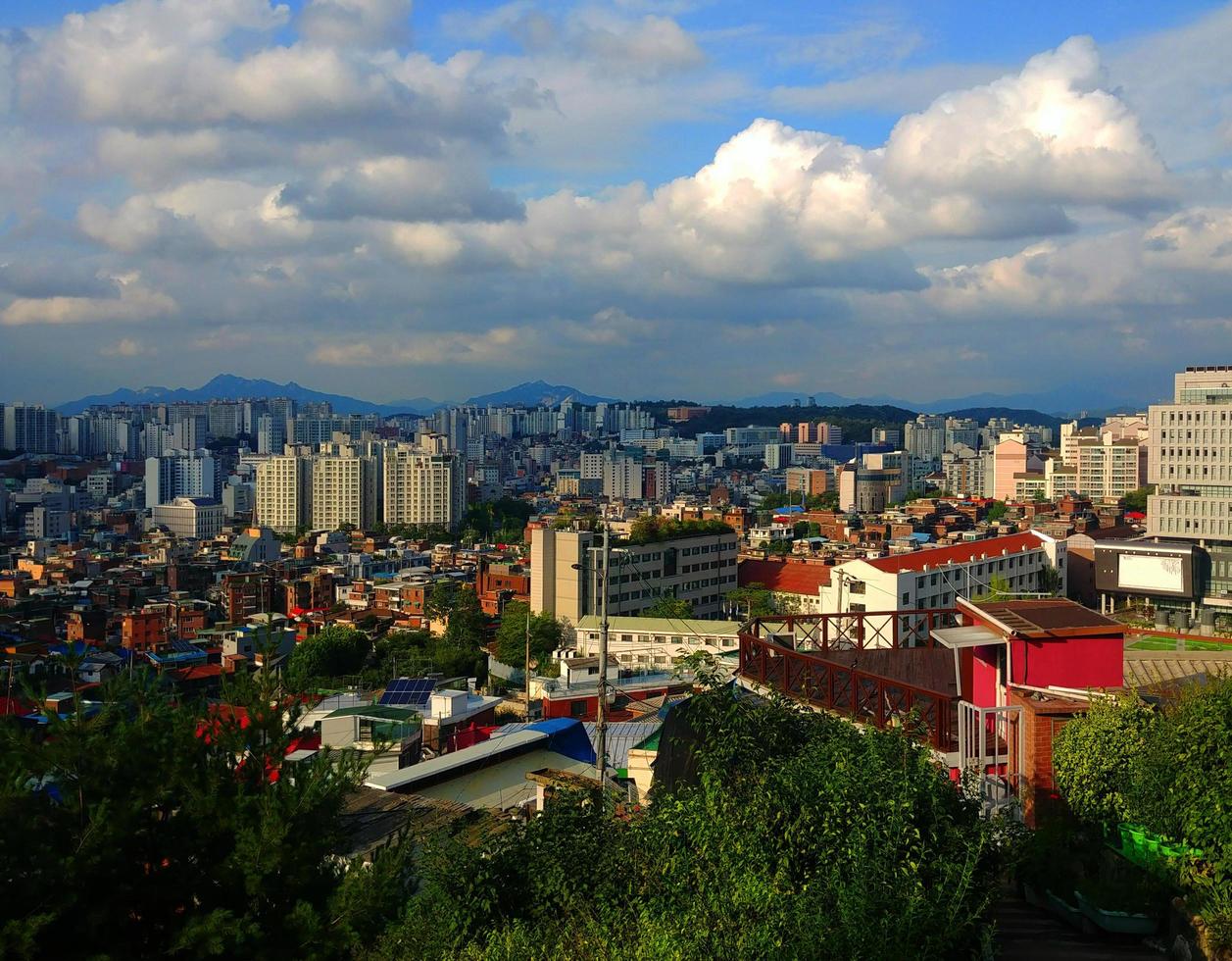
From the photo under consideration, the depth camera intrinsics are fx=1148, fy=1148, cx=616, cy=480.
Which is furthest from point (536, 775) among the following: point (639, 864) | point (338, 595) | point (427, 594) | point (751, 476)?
point (751, 476)

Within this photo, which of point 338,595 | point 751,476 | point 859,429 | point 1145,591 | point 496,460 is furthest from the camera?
point 859,429

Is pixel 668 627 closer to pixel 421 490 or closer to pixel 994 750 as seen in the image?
pixel 994 750

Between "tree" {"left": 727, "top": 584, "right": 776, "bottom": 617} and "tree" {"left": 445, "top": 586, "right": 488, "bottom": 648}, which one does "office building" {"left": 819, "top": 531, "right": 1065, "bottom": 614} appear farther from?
"tree" {"left": 445, "top": 586, "right": 488, "bottom": 648}

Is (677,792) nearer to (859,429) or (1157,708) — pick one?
(1157,708)

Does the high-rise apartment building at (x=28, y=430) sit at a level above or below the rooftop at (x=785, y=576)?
above

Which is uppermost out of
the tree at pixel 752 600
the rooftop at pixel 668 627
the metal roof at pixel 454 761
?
the metal roof at pixel 454 761

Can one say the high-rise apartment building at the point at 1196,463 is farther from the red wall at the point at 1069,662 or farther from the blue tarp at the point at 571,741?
the red wall at the point at 1069,662

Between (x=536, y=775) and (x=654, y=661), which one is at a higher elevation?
(x=536, y=775)

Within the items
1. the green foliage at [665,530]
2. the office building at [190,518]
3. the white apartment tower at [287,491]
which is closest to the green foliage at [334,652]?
the green foliage at [665,530]
